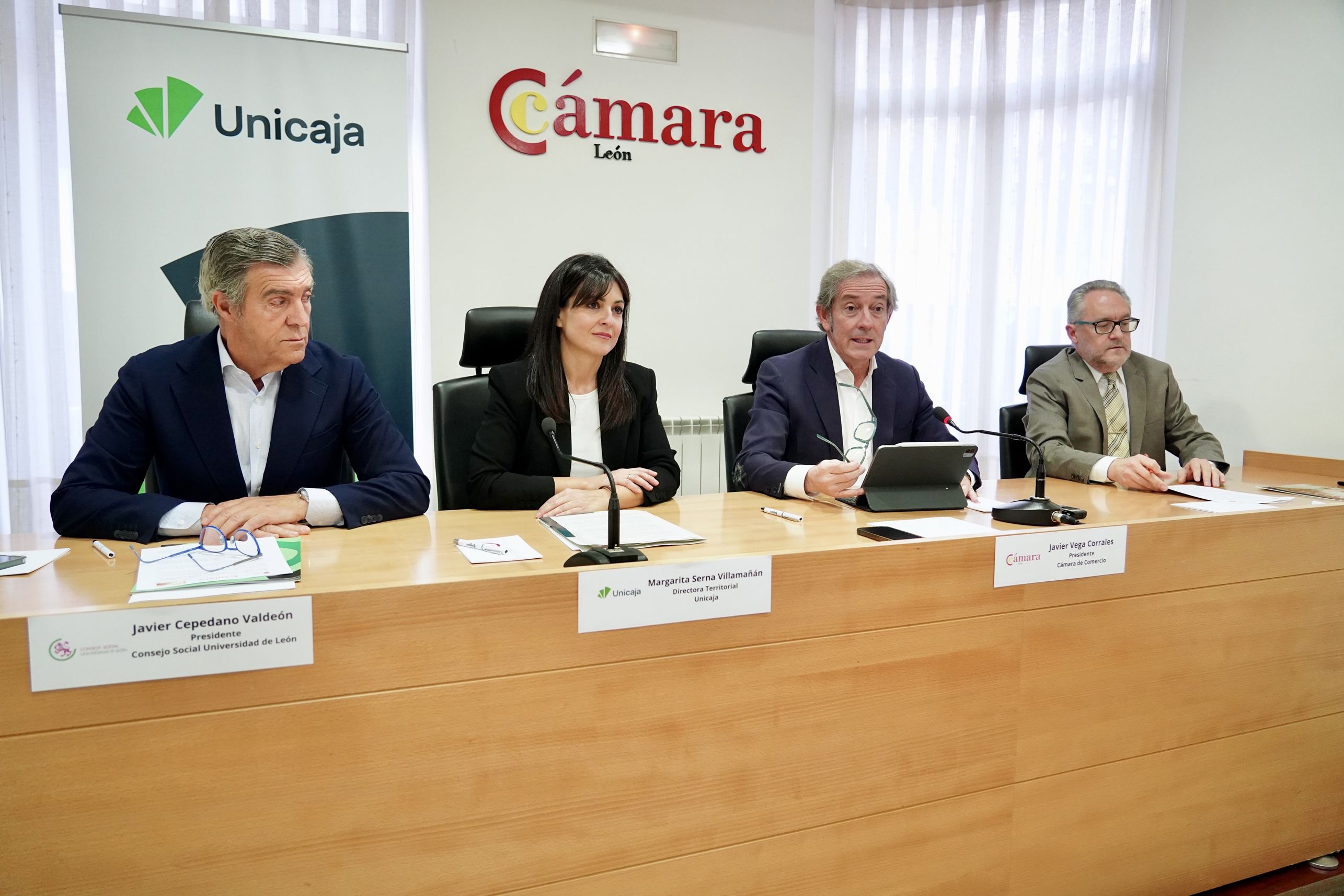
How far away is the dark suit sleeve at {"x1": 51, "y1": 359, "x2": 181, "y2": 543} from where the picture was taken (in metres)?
1.58

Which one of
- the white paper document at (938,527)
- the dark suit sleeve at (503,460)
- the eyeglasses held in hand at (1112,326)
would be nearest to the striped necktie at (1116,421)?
the eyeglasses held in hand at (1112,326)

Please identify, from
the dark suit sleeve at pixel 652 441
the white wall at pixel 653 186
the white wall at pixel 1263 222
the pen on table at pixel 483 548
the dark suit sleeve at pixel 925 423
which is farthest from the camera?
the white wall at pixel 653 186

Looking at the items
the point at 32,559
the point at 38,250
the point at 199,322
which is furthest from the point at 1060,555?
the point at 38,250

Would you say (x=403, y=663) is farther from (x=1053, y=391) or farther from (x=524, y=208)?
(x=524, y=208)

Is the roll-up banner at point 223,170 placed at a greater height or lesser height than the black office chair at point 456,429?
greater

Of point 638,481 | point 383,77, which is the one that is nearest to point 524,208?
point 383,77

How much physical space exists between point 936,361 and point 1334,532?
2476 mm

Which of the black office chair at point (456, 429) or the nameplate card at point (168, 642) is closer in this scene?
the nameplate card at point (168, 642)

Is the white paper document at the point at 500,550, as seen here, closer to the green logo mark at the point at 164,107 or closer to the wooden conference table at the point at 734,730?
the wooden conference table at the point at 734,730

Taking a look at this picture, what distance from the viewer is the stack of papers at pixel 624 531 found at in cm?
Answer: 149

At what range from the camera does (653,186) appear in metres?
3.83

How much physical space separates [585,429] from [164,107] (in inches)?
75.3

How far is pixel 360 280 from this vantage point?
123 inches

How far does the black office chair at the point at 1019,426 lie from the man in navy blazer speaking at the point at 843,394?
1.53 ft
